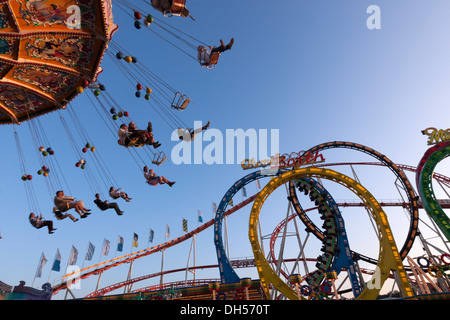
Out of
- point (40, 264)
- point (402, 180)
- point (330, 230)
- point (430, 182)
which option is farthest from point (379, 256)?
point (40, 264)

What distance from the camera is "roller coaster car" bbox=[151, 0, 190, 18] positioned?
7289 millimetres

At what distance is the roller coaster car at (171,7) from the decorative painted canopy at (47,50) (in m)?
1.64

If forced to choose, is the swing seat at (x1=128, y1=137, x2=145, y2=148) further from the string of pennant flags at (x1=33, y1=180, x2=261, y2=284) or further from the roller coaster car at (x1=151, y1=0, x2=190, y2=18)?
the string of pennant flags at (x1=33, y1=180, x2=261, y2=284)

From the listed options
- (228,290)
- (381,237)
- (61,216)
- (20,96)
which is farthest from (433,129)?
(20,96)

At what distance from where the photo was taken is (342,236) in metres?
15.9

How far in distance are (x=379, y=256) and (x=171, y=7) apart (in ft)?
44.3

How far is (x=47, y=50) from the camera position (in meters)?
9.19

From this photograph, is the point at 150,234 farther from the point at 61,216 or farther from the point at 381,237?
the point at 381,237

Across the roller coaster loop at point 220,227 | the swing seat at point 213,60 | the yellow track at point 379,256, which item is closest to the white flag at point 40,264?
the roller coaster loop at point 220,227

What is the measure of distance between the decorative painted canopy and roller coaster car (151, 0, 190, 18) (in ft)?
5.40

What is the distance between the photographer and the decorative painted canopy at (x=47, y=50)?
7668mm

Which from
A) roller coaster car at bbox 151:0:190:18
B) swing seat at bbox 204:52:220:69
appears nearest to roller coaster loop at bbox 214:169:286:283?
swing seat at bbox 204:52:220:69

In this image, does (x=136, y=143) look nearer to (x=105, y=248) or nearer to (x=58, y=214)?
(x=58, y=214)

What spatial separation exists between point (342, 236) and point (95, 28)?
625 inches
